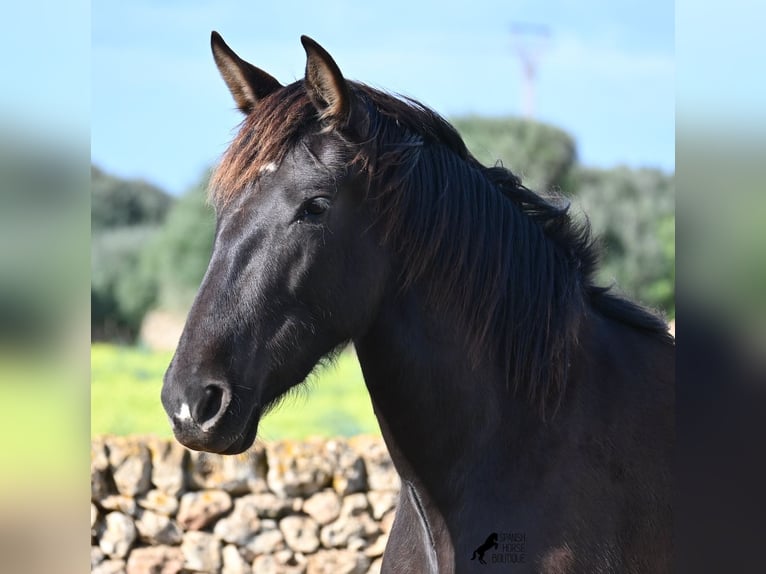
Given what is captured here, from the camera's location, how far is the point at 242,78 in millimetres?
2262

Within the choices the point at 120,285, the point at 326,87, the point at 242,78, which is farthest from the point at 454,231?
the point at 120,285

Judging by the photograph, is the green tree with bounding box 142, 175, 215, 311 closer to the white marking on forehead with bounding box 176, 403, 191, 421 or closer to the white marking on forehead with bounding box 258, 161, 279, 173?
the white marking on forehead with bounding box 258, 161, 279, 173

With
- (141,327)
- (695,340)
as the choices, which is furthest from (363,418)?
(695,340)

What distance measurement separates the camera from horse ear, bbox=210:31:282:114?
7.31 ft

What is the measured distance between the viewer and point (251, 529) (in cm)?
522

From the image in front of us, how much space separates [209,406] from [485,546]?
754 millimetres

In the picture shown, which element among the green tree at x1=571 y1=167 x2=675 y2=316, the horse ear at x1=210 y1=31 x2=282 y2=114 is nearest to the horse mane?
the horse ear at x1=210 y1=31 x2=282 y2=114

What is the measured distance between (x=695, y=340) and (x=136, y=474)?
13.8ft

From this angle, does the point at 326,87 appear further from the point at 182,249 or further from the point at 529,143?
the point at 529,143

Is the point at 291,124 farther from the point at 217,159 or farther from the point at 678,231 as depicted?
the point at 678,231

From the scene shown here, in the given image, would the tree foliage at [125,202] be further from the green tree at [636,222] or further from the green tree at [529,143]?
the green tree at [636,222]

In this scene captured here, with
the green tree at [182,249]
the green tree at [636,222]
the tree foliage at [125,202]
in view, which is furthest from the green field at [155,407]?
the green tree at [636,222]

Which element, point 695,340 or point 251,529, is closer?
point 695,340

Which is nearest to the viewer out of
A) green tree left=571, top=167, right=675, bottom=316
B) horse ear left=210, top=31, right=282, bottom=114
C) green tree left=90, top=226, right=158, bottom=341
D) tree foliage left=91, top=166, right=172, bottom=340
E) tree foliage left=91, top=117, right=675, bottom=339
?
horse ear left=210, top=31, right=282, bottom=114
